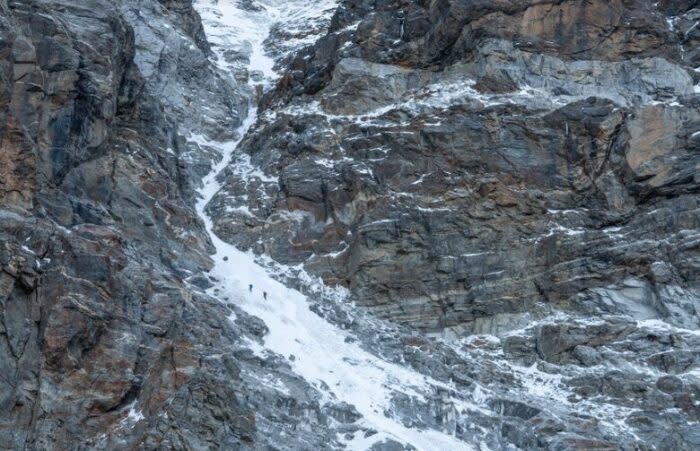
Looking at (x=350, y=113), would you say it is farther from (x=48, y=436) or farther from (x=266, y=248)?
(x=48, y=436)

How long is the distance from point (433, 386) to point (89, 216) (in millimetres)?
13322

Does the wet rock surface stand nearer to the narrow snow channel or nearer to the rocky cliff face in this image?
the rocky cliff face

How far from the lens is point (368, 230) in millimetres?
43438

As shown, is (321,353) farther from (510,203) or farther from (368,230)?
(510,203)

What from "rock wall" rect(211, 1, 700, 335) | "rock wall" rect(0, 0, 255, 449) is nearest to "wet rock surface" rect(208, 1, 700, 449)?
"rock wall" rect(211, 1, 700, 335)

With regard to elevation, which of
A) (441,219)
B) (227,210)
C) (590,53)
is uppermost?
(590,53)

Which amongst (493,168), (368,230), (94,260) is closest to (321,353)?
(368,230)

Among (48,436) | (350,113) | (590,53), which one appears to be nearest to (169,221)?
(350,113)

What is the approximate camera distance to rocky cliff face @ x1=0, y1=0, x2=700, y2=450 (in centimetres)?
2942

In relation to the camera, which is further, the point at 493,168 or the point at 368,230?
the point at 493,168

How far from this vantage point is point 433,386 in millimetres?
35438

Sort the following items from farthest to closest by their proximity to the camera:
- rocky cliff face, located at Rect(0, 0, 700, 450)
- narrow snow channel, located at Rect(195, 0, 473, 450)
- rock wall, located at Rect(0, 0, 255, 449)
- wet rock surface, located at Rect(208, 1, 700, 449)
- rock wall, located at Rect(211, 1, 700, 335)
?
rock wall, located at Rect(211, 1, 700, 335), wet rock surface, located at Rect(208, 1, 700, 449), narrow snow channel, located at Rect(195, 0, 473, 450), rocky cliff face, located at Rect(0, 0, 700, 450), rock wall, located at Rect(0, 0, 255, 449)

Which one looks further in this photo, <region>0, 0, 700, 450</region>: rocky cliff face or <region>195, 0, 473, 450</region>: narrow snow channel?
<region>195, 0, 473, 450</region>: narrow snow channel

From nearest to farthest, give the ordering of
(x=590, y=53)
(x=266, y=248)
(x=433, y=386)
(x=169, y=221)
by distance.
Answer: (x=433, y=386) < (x=169, y=221) < (x=266, y=248) < (x=590, y=53)
